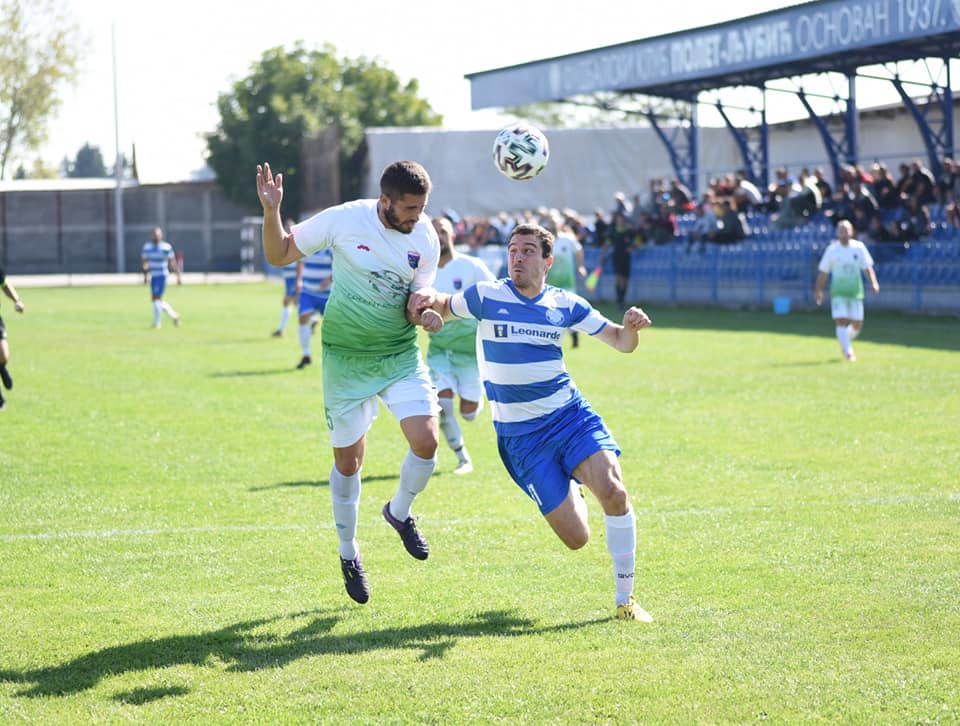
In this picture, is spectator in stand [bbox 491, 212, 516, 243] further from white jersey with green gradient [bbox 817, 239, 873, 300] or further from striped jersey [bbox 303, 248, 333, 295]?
striped jersey [bbox 303, 248, 333, 295]

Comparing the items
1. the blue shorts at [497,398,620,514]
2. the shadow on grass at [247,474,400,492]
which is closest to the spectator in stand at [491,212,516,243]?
the shadow on grass at [247,474,400,492]

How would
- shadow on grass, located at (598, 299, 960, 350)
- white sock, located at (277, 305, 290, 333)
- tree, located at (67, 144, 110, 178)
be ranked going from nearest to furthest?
shadow on grass, located at (598, 299, 960, 350), white sock, located at (277, 305, 290, 333), tree, located at (67, 144, 110, 178)

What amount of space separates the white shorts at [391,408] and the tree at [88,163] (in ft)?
586

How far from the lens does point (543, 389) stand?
6809mm

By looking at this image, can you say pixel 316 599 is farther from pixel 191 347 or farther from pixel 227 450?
pixel 191 347

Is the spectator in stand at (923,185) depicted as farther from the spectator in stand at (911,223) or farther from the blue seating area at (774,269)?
the blue seating area at (774,269)

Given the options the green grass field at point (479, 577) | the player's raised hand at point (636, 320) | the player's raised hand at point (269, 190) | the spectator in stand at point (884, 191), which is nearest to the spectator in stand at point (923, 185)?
the spectator in stand at point (884, 191)

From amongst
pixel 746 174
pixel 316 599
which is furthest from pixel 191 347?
pixel 746 174

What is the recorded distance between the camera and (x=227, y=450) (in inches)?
476

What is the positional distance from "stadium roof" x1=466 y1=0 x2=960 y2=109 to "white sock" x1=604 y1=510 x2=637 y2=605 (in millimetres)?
23026

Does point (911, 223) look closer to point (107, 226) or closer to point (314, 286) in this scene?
point (314, 286)

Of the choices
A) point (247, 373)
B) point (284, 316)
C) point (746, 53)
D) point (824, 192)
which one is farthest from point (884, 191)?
point (247, 373)

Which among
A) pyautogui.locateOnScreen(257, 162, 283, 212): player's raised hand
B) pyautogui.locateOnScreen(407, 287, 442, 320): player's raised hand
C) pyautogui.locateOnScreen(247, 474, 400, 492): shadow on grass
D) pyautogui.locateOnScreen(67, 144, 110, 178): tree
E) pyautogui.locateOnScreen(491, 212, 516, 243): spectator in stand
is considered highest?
pyautogui.locateOnScreen(67, 144, 110, 178): tree

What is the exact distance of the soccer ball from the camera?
9.24m
